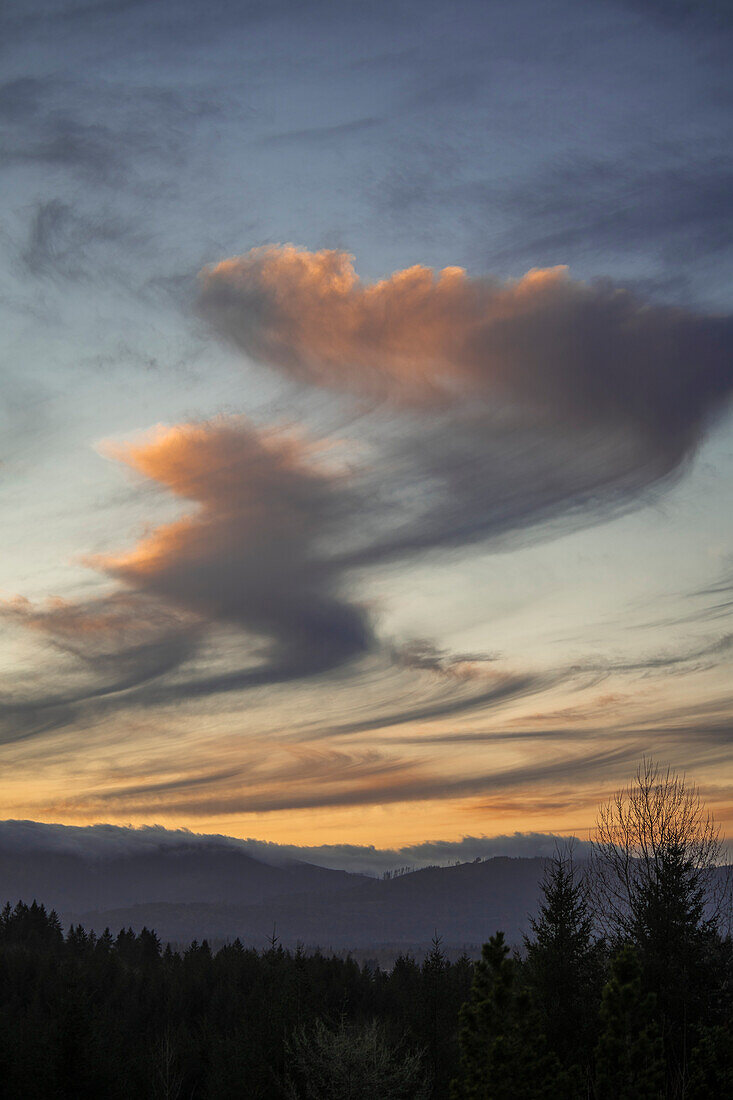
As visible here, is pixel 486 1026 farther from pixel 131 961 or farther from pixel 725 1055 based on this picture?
pixel 131 961

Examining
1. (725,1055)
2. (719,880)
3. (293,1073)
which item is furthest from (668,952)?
(293,1073)

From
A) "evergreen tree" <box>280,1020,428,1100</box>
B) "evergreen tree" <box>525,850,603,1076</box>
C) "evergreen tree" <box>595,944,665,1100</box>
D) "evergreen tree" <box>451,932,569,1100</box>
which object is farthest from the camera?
"evergreen tree" <box>280,1020,428,1100</box>

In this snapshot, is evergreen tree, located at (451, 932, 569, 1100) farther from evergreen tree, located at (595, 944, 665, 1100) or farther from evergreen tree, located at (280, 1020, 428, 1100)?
evergreen tree, located at (280, 1020, 428, 1100)

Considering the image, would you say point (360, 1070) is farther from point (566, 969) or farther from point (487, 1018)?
point (487, 1018)

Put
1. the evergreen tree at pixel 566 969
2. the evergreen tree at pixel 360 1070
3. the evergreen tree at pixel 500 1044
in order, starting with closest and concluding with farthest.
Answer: the evergreen tree at pixel 500 1044, the evergreen tree at pixel 566 969, the evergreen tree at pixel 360 1070

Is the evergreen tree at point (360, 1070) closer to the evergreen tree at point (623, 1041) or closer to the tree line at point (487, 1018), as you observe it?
the tree line at point (487, 1018)

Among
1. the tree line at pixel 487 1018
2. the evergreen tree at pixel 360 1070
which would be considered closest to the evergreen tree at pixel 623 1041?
the tree line at pixel 487 1018

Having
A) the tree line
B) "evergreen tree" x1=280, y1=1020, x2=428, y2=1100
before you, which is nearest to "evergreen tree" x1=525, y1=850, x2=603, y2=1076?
the tree line

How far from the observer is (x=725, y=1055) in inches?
1420

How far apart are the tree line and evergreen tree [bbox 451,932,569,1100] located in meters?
0.06

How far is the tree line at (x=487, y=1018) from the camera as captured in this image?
33656 mm

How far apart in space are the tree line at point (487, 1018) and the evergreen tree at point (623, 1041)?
2.7 inches

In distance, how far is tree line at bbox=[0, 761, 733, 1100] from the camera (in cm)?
3366

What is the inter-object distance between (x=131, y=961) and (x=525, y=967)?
11618 centimetres
